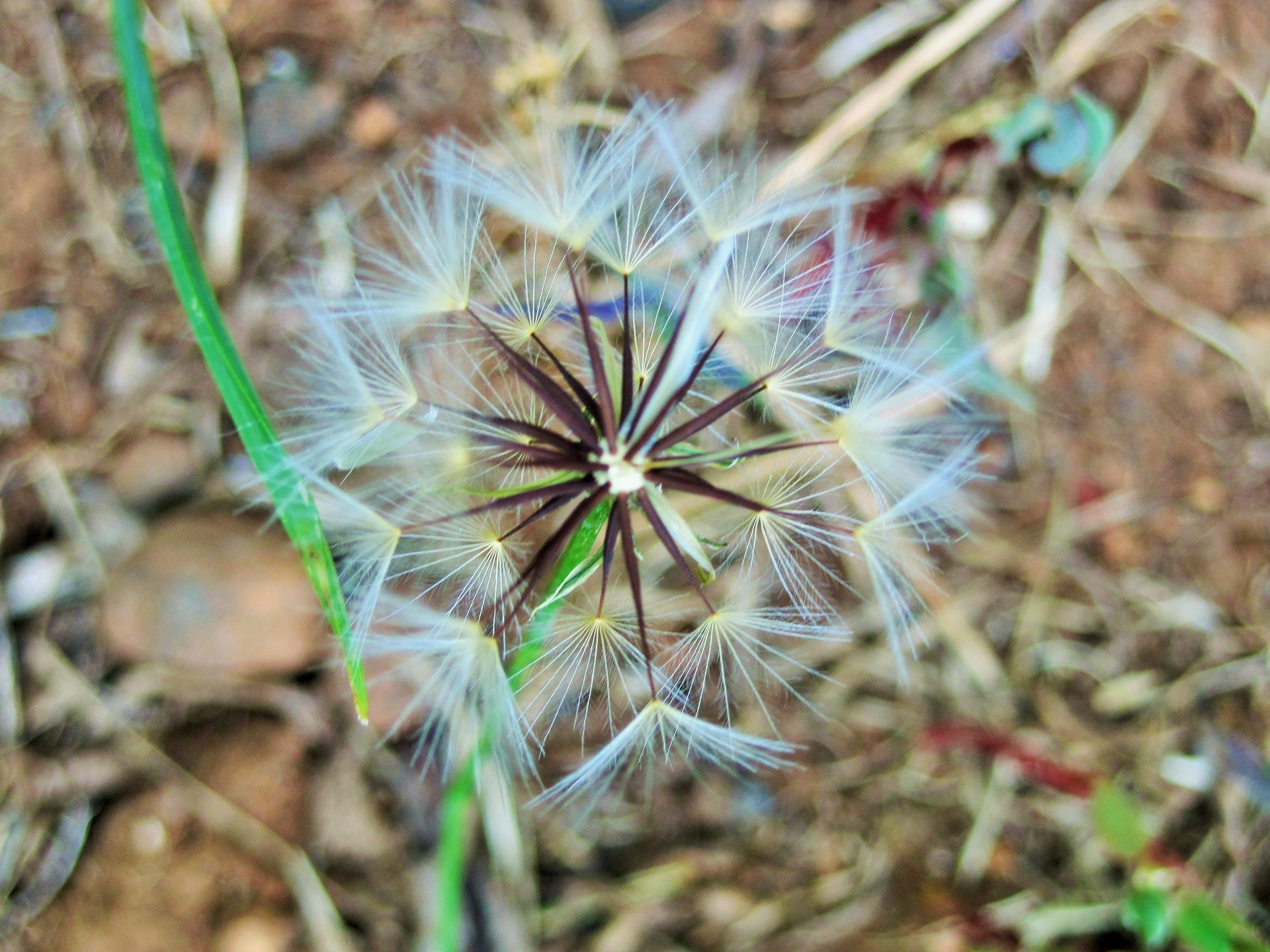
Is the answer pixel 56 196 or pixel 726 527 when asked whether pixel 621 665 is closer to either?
pixel 726 527

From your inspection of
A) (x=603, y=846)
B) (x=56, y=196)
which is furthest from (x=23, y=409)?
(x=603, y=846)

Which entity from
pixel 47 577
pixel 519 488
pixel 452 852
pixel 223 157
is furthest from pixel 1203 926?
pixel 223 157

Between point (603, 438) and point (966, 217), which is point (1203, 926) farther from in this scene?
point (603, 438)

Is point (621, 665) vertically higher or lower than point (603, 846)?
higher

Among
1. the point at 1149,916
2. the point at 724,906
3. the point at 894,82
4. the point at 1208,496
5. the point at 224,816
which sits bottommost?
the point at 1149,916

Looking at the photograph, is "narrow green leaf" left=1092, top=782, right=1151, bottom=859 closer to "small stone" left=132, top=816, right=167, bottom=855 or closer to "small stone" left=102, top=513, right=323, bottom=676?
"small stone" left=102, top=513, right=323, bottom=676

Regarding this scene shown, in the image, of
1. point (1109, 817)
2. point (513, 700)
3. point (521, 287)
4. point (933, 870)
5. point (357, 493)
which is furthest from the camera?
point (933, 870)

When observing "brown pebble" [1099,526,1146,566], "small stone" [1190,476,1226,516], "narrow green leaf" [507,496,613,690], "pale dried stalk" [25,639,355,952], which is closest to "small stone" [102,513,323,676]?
"pale dried stalk" [25,639,355,952]

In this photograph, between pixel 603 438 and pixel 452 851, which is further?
pixel 452 851
